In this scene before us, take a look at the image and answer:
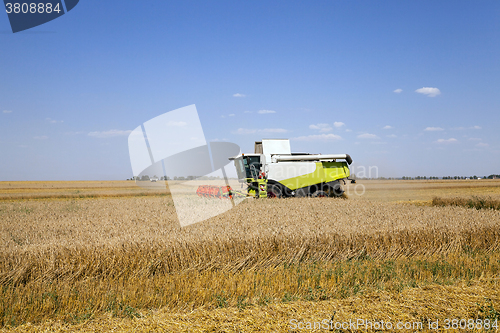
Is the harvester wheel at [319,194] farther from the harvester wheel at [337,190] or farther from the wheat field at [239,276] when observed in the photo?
the wheat field at [239,276]

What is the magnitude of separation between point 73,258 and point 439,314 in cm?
500

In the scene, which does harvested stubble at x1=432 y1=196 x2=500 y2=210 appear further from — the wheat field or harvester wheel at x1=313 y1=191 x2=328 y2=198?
the wheat field

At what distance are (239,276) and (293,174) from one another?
40.4 feet

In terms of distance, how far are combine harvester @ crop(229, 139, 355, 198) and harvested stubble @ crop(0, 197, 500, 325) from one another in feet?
30.2

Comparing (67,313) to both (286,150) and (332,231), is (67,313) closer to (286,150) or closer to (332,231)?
(332,231)

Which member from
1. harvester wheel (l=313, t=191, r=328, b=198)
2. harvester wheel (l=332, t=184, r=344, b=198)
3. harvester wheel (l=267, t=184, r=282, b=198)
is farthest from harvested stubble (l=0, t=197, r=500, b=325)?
harvester wheel (l=332, t=184, r=344, b=198)

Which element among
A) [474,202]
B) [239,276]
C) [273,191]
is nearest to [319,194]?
[273,191]

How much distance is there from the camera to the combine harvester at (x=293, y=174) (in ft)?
56.7

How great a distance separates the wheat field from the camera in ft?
13.1

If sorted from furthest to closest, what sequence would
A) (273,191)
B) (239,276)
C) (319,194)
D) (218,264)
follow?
(319,194)
(273,191)
(218,264)
(239,276)

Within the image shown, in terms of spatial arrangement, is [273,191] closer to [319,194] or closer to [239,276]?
[319,194]

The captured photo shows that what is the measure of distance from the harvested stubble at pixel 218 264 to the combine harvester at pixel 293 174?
9.22 meters

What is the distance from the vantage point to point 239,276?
5.36 metres

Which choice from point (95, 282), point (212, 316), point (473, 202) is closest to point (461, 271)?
point (212, 316)
